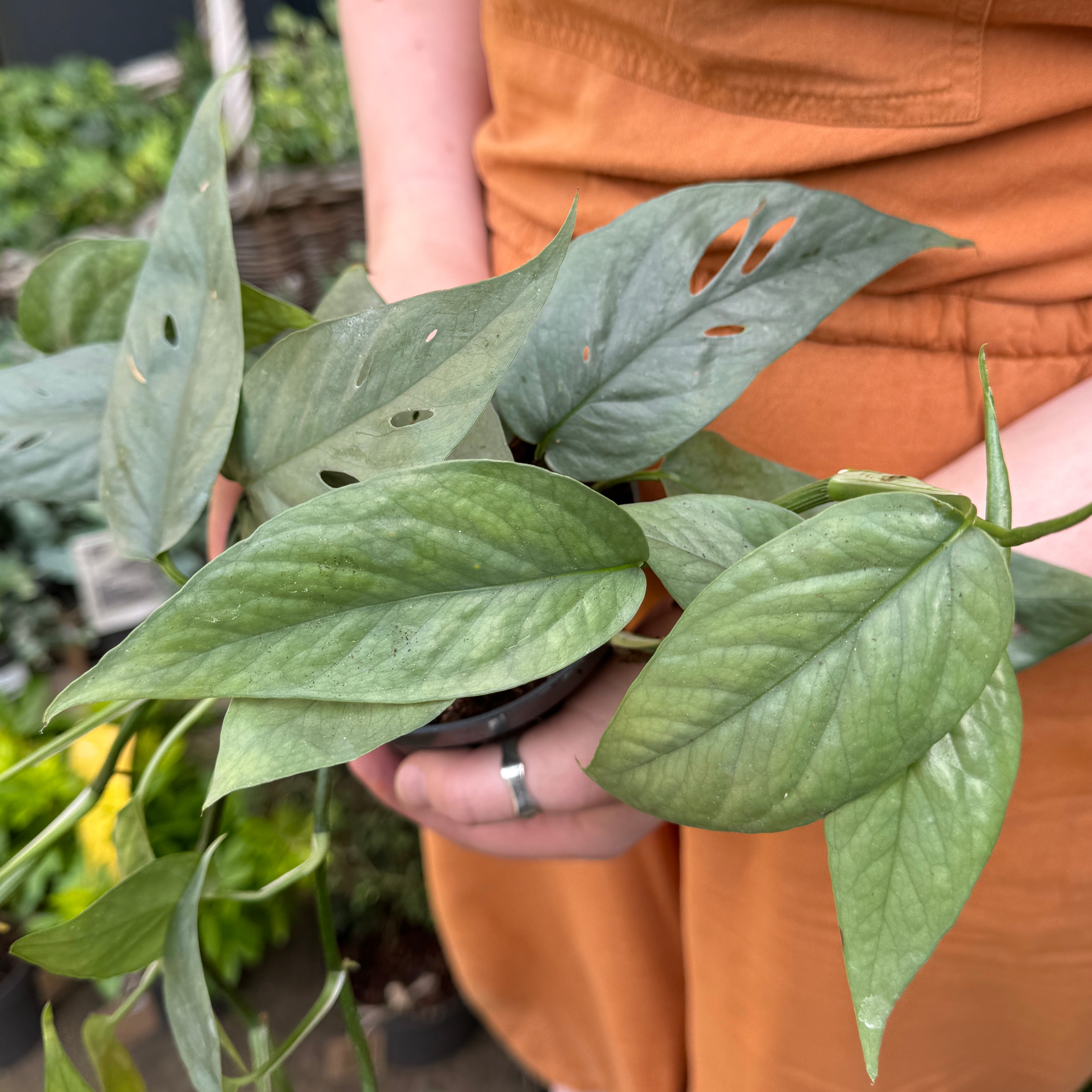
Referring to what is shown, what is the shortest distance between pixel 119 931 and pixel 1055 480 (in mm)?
353

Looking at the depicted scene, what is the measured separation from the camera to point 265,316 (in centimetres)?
32

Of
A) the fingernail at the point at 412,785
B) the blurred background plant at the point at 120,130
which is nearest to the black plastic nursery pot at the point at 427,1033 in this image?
the fingernail at the point at 412,785

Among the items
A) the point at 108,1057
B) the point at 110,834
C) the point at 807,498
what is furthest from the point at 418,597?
→ the point at 110,834

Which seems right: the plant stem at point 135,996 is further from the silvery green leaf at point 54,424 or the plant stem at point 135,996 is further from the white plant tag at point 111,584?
the white plant tag at point 111,584

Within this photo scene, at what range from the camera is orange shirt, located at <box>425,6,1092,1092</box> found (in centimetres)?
34

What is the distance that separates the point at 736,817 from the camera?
210 mm

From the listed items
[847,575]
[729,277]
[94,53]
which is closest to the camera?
[847,575]

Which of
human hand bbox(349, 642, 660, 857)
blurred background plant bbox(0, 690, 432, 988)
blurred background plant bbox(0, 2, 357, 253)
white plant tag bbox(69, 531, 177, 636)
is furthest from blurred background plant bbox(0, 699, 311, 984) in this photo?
blurred background plant bbox(0, 2, 357, 253)

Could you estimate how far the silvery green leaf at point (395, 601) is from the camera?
0.67ft

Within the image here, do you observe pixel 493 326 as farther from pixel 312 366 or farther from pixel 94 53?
pixel 94 53

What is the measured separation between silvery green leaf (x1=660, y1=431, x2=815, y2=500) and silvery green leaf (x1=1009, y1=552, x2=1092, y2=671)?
7 cm

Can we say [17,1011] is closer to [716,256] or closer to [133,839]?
[133,839]

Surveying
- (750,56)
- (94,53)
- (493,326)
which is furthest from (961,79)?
(94,53)

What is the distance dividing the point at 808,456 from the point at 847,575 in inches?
8.2
